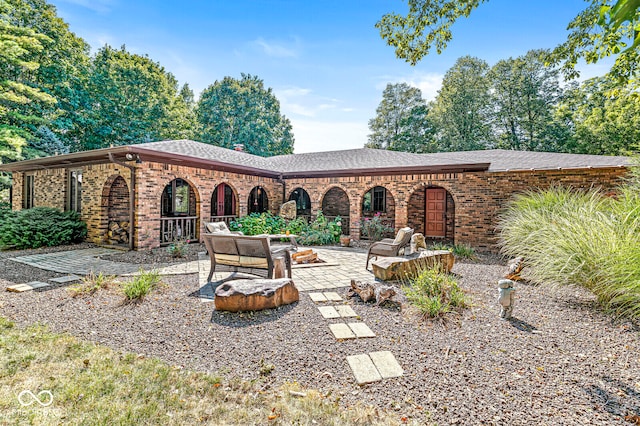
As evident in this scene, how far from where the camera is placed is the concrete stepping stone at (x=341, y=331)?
3.06 metres

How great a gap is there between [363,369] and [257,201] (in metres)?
11.2

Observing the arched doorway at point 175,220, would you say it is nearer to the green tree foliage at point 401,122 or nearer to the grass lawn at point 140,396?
the grass lawn at point 140,396

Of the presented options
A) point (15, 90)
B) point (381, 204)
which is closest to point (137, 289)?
point (381, 204)

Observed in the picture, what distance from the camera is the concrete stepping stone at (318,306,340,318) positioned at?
363 centimetres

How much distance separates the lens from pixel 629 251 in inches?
133

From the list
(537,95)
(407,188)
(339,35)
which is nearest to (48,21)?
(339,35)

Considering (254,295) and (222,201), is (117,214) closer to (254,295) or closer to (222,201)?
(222,201)

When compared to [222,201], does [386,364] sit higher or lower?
lower

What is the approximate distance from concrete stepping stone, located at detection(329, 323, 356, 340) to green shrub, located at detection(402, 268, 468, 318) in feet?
3.39

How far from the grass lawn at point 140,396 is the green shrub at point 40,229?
7597 mm

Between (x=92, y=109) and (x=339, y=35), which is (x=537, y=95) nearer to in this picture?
(x=339, y=35)

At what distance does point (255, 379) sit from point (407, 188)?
870cm

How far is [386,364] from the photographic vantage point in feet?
8.41

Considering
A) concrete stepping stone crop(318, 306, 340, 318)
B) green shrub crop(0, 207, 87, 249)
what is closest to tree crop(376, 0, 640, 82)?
concrete stepping stone crop(318, 306, 340, 318)
